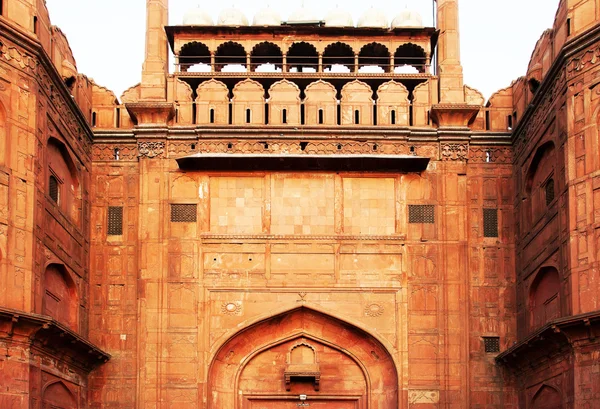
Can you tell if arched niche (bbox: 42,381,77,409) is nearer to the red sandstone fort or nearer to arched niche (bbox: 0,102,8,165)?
the red sandstone fort

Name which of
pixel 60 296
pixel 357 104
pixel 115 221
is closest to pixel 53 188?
pixel 60 296

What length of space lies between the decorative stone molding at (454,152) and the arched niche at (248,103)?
4499 mm

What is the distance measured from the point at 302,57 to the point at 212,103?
2791 mm

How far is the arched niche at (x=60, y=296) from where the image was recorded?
2362 cm

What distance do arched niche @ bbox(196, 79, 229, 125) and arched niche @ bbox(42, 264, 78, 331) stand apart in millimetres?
5269

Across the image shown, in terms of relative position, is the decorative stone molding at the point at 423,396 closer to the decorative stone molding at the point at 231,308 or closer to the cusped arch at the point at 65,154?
the decorative stone molding at the point at 231,308

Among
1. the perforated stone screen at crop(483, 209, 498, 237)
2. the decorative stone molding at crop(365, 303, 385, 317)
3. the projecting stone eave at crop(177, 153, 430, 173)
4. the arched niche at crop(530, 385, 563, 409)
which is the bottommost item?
the arched niche at crop(530, 385, 563, 409)

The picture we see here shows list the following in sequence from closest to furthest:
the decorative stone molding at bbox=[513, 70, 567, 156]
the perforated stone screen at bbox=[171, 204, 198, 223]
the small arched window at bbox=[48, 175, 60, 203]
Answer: the decorative stone molding at bbox=[513, 70, 567, 156] < the small arched window at bbox=[48, 175, 60, 203] < the perforated stone screen at bbox=[171, 204, 198, 223]

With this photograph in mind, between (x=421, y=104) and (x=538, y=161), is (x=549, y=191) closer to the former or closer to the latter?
(x=538, y=161)

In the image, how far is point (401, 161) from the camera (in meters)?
26.9

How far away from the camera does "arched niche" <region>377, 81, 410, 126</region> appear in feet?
91.0

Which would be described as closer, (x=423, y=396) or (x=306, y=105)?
(x=423, y=396)

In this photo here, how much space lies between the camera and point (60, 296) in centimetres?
2472

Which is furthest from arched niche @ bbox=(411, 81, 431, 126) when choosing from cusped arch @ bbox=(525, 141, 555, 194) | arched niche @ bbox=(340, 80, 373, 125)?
cusped arch @ bbox=(525, 141, 555, 194)
